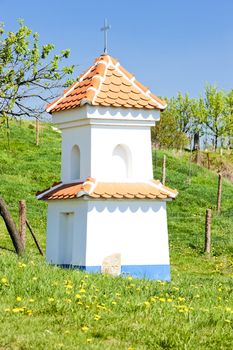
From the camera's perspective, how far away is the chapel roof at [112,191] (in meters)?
13.0

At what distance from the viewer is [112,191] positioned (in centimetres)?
1320

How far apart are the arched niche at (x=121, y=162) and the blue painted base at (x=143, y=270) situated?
196cm

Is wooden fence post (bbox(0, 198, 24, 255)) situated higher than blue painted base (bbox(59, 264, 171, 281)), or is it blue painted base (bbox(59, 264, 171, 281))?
wooden fence post (bbox(0, 198, 24, 255))

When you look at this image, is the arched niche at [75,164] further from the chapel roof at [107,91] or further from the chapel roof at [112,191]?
the chapel roof at [107,91]

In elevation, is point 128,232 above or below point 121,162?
below

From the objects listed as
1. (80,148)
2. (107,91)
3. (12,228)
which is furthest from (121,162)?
(12,228)

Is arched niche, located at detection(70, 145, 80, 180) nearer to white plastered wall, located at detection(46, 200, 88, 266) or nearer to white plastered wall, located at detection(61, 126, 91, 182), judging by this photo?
white plastered wall, located at detection(61, 126, 91, 182)

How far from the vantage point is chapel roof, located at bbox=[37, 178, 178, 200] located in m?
13.0

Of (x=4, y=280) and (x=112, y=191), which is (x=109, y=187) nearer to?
(x=112, y=191)

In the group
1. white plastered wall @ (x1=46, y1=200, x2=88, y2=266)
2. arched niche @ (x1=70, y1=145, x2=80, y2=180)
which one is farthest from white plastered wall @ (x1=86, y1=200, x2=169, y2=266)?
arched niche @ (x1=70, y1=145, x2=80, y2=180)

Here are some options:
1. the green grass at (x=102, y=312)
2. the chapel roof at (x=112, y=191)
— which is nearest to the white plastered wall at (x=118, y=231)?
the chapel roof at (x=112, y=191)

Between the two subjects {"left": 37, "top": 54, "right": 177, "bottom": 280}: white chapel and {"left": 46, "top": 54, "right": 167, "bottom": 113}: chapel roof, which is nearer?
{"left": 37, "top": 54, "right": 177, "bottom": 280}: white chapel

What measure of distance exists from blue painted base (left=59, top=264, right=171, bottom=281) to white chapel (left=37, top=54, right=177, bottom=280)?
0.02m

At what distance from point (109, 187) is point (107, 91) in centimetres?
207
